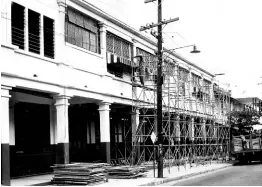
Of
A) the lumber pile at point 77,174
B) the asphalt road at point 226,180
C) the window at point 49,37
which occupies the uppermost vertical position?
the window at point 49,37

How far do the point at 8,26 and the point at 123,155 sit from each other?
56.0 ft

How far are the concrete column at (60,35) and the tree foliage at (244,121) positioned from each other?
26.5 meters

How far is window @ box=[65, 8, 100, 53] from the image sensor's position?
2284 cm

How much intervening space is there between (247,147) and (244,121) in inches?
364

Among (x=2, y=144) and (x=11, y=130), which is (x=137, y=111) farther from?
(x=2, y=144)

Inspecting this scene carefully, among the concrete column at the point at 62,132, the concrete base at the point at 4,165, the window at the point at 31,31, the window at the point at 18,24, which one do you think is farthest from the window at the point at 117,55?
the concrete base at the point at 4,165

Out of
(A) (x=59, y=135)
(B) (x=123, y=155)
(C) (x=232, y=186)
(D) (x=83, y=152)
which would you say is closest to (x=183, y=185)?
(C) (x=232, y=186)

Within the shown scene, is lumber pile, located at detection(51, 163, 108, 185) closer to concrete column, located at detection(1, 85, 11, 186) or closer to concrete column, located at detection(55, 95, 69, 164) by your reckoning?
concrete column, located at detection(55, 95, 69, 164)

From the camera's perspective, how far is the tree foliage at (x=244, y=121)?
1753 inches

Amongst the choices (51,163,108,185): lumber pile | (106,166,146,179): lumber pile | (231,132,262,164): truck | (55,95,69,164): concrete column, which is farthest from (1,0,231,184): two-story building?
(231,132,262,164): truck

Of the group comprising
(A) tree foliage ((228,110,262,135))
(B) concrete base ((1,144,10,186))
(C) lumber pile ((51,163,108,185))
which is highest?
(A) tree foliage ((228,110,262,135))

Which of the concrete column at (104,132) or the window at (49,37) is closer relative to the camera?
the window at (49,37)

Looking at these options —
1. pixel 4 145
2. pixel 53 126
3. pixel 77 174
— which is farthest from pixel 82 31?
pixel 4 145

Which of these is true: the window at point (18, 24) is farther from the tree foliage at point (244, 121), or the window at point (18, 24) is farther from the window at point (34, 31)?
the tree foliage at point (244, 121)
